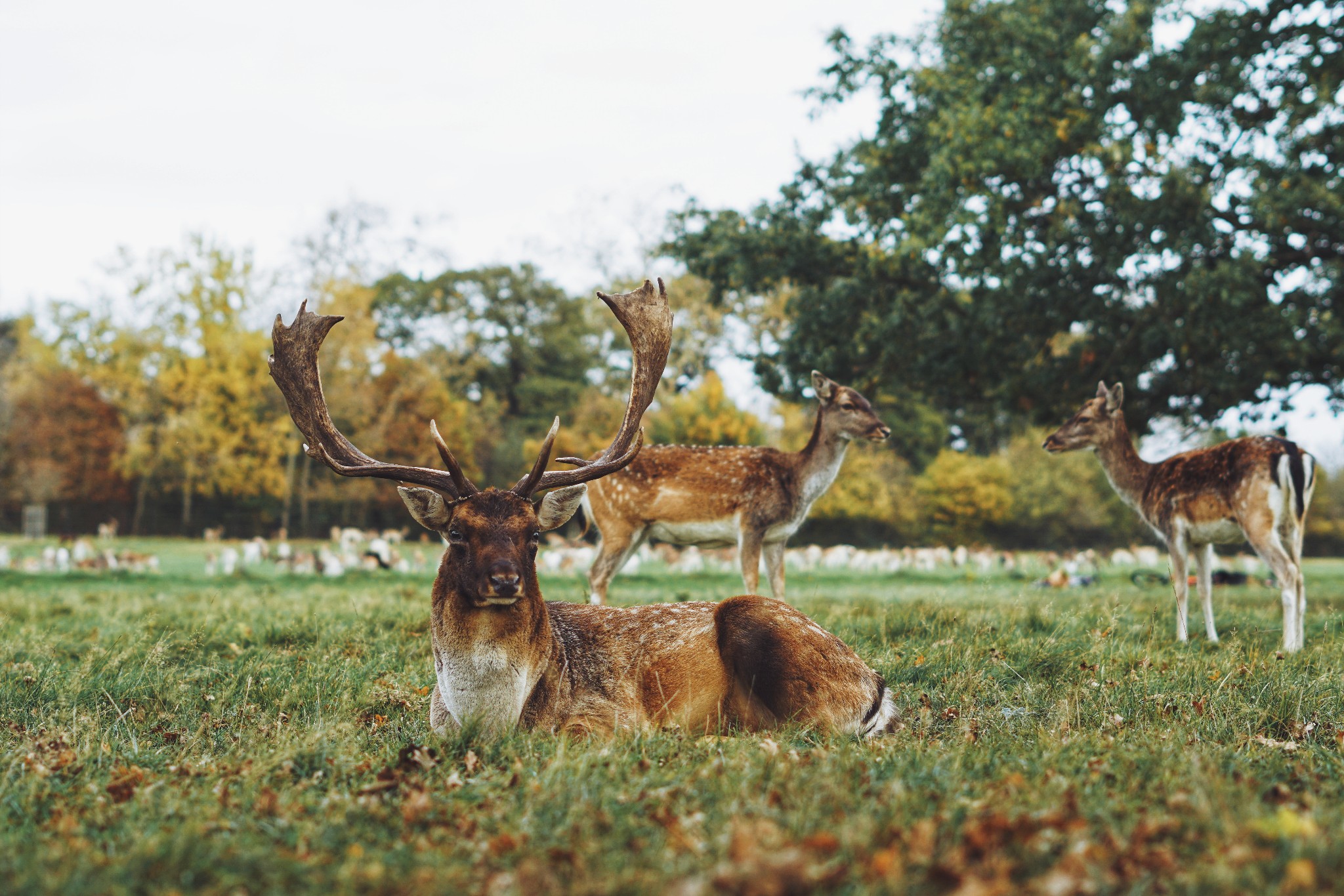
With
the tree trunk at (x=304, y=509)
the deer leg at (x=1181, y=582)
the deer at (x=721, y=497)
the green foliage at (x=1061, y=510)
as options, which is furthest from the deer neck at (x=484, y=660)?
the green foliage at (x=1061, y=510)

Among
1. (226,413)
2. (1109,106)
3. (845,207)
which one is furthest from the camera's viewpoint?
(226,413)

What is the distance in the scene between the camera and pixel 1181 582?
781 centimetres

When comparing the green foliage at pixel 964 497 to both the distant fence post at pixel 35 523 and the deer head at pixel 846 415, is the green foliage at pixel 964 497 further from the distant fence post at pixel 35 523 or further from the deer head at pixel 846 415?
the distant fence post at pixel 35 523

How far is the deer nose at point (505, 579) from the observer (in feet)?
12.5

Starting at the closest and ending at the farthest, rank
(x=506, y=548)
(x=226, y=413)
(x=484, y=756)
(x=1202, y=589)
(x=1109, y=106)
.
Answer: (x=484, y=756), (x=506, y=548), (x=1202, y=589), (x=1109, y=106), (x=226, y=413)

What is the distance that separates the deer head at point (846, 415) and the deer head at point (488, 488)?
3721mm

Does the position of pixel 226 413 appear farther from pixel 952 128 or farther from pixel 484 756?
pixel 484 756

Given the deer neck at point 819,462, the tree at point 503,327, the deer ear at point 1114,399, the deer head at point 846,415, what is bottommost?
the deer neck at point 819,462

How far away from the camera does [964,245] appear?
1152 centimetres

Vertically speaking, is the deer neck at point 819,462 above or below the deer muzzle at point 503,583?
above

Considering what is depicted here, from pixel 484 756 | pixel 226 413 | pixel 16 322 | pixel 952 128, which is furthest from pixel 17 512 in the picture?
pixel 484 756

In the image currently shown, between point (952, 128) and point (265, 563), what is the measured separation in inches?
679

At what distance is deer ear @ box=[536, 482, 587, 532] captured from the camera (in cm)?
445

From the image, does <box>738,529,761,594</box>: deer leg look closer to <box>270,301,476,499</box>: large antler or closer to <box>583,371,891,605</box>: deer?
<box>583,371,891,605</box>: deer
